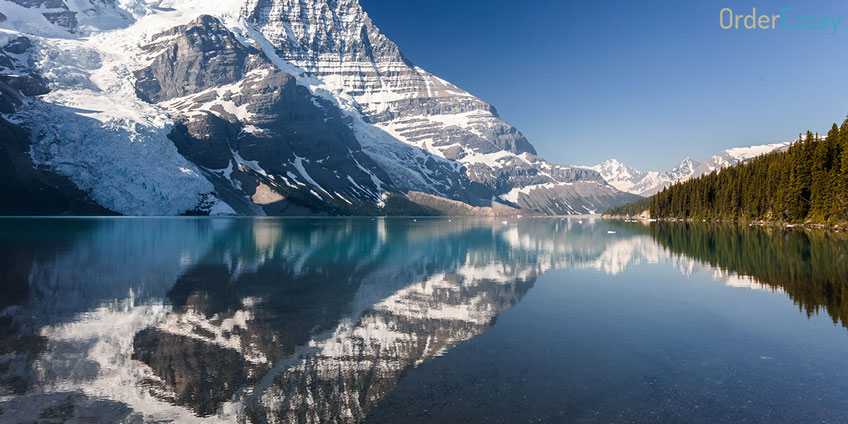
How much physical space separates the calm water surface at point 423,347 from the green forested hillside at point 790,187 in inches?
2253

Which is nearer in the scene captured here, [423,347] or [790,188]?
[423,347]

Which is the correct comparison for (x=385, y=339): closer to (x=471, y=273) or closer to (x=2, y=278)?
(x=471, y=273)

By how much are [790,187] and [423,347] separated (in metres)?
105

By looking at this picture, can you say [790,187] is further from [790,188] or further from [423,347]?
[423,347]

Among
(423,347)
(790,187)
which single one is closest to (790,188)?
(790,187)

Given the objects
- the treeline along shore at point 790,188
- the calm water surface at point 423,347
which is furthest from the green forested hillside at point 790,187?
the calm water surface at point 423,347

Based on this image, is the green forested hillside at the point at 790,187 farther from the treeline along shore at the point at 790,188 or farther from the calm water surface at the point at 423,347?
the calm water surface at the point at 423,347

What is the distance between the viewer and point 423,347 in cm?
1739

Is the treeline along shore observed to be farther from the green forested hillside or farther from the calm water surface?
the calm water surface

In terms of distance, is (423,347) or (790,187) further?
(790,187)

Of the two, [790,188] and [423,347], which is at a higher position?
[790,188]

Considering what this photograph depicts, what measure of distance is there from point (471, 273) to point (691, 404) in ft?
87.4

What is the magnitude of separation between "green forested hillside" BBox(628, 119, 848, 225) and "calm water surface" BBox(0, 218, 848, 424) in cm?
5723

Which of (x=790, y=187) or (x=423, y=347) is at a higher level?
(x=790, y=187)
